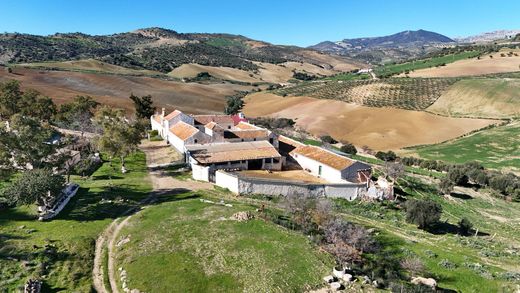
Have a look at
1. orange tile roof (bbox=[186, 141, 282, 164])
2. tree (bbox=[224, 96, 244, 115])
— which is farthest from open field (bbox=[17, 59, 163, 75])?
orange tile roof (bbox=[186, 141, 282, 164])

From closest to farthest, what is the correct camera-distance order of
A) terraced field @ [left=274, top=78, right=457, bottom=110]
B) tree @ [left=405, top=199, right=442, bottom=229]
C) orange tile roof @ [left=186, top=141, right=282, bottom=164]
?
1. tree @ [left=405, top=199, right=442, bottom=229]
2. orange tile roof @ [left=186, top=141, right=282, bottom=164]
3. terraced field @ [left=274, top=78, right=457, bottom=110]

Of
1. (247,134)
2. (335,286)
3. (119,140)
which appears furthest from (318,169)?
(335,286)

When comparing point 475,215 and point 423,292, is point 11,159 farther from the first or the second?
point 475,215

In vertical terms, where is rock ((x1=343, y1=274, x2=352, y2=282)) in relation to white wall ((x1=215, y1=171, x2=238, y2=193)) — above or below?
below

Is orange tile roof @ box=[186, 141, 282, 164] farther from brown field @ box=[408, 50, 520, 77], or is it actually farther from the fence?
brown field @ box=[408, 50, 520, 77]

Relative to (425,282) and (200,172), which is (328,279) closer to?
(425,282)

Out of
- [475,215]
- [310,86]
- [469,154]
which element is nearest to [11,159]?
[475,215]
